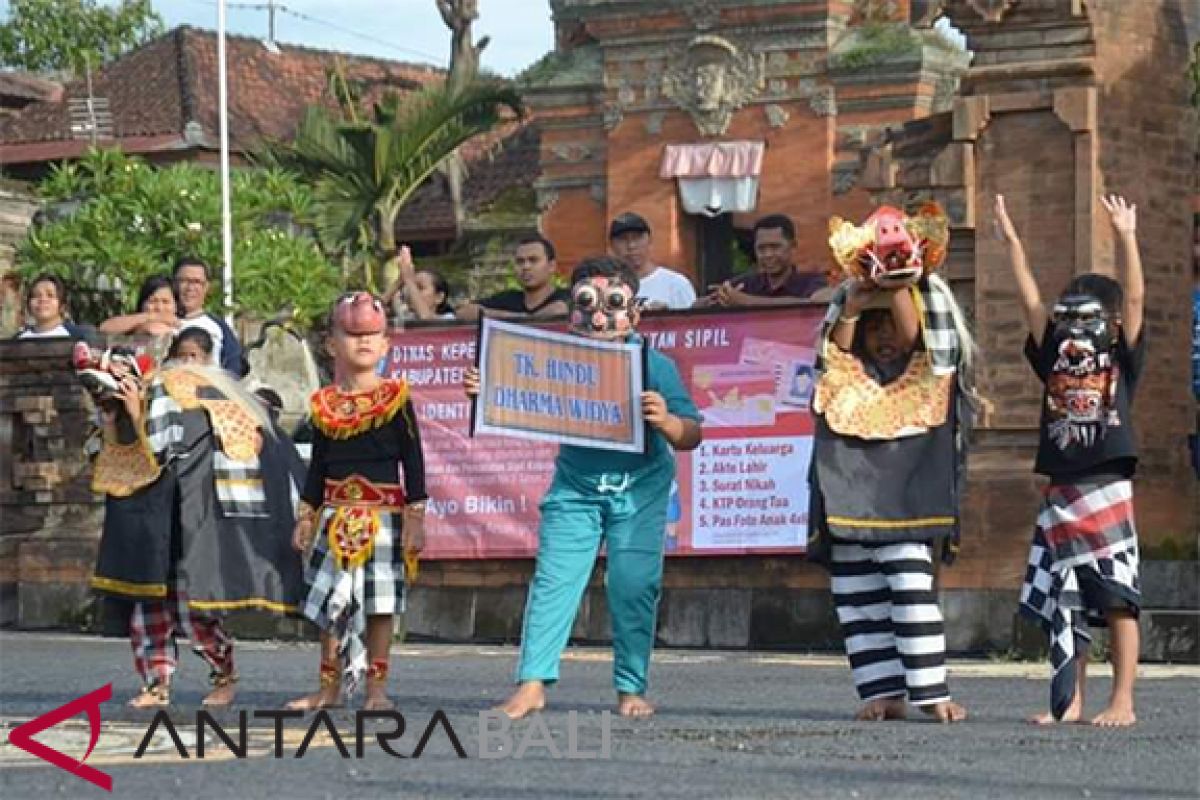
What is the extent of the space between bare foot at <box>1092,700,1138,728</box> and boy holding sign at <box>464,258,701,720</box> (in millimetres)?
1712

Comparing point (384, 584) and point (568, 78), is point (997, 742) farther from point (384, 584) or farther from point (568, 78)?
point (568, 78)

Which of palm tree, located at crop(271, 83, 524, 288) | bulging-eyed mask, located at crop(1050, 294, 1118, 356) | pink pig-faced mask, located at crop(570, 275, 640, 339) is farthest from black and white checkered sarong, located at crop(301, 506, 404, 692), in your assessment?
palm tree, located at crop(271, 83, 524, 288)

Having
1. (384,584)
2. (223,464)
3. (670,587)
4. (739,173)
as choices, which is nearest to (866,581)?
(384,584)

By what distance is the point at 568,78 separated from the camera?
49094 millimetres

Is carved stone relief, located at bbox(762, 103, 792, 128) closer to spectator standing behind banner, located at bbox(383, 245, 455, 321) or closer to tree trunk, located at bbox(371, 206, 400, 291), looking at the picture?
tree trunk, located at bbox(371, 206, 400, 291)

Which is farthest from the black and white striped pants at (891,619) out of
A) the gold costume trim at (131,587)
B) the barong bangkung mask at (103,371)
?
the barong bangkung mask at (103,371)

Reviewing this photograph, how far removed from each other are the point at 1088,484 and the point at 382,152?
35.1m

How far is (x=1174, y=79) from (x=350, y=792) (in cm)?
1039

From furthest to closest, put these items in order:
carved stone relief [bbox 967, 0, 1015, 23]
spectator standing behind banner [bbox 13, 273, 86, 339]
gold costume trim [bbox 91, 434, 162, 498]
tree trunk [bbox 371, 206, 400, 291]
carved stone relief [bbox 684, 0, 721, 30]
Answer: carved stone relief [bbox 684, 0, 721, 30] → tree trunk [bbox 371, 206, 400, 291] → spectator standing behind banner [bbox 13, 273, 86, 339] → carved stone relief [bbox 967, 0, 1015, 23] → gold costume trim [bbox 91, 434, 162, 498]

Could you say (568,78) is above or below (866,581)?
above

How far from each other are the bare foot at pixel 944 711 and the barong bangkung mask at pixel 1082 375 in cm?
108

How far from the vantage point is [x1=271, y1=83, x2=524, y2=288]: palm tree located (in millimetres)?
46906

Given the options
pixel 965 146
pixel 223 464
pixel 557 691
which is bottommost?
pixel 557 691

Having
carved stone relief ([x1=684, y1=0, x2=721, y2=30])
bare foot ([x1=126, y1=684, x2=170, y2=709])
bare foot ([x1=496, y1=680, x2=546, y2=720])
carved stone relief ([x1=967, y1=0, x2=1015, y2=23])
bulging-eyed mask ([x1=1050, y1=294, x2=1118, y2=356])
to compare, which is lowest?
bare foot ([x1=126, y1=684, x2=170, y2=709])
